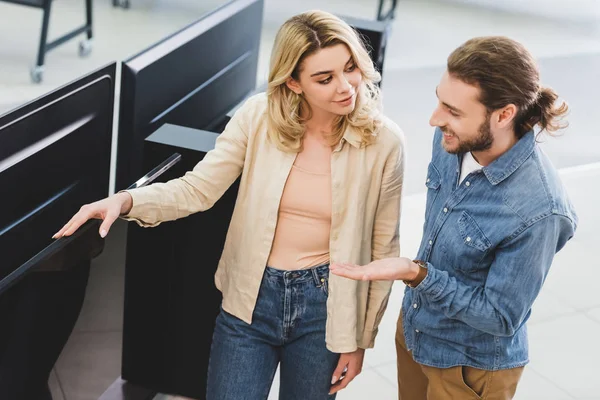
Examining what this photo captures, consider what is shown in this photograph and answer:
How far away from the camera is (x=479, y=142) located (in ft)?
5.85

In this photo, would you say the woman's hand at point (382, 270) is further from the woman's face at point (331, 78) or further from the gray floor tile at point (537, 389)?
the gray floor tile at point (537, 389)

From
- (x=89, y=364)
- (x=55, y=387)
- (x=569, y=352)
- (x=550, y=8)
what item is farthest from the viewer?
(x=550, y=8)

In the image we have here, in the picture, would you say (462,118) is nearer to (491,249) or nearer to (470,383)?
(491,249)

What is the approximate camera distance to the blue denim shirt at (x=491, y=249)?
5.75 feet

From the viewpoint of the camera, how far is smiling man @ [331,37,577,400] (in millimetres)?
1743

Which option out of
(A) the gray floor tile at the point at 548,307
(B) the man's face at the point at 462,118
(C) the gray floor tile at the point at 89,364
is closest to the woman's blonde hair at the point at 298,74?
(B) the man's face at the point at 462,118

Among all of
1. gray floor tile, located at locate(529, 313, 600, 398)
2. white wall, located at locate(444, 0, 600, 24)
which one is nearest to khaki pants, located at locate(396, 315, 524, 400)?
gray floor tile, located at locate(529, 313, 600, 398)

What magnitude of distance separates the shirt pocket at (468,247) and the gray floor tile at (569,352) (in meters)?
1.52

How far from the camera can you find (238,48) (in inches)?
118

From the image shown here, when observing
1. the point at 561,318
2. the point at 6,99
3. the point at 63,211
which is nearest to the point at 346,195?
the point at 63,211

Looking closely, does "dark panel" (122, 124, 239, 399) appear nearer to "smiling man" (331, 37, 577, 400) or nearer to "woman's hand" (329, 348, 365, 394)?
"woman's hand" (329, 348, 365, 394)

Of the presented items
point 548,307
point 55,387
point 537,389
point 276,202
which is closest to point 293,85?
point 276,202

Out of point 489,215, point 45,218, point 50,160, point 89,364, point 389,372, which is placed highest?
point 489,215

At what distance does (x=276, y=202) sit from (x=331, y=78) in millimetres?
280
